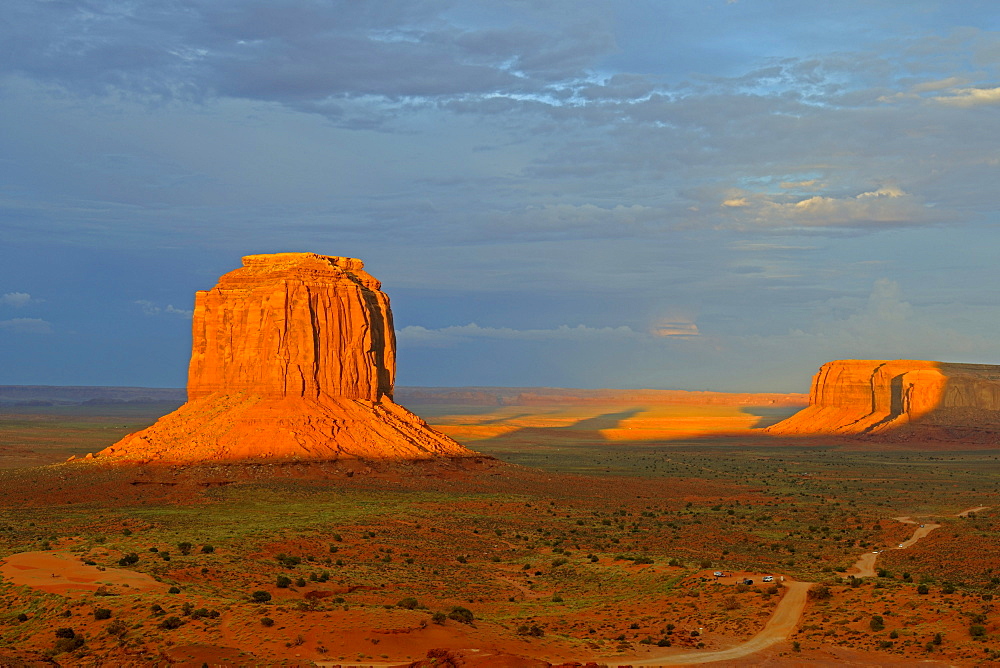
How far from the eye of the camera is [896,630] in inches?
1064

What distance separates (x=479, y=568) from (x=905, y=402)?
123 m

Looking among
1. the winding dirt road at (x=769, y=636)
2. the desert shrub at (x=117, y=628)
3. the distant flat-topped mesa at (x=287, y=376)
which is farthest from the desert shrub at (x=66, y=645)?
the distant flat-topped mesa at (x=287, y=376)

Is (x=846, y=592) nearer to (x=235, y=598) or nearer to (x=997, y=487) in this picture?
(x=235, y=598)

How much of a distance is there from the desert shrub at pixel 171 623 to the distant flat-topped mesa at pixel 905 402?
12868cm

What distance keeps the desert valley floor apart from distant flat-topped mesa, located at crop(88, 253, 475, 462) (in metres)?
2.59

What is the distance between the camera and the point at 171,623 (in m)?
26.0

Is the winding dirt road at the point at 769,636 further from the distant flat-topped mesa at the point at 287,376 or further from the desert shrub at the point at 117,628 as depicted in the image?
the distant flat-topped mesa at the point at 287,376

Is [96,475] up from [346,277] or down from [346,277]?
down

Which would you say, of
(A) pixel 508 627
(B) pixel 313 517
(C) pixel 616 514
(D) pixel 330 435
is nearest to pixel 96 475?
(D) pixel 330 435

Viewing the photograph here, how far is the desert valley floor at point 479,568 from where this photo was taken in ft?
84.0

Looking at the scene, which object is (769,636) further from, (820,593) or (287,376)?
(287,376)

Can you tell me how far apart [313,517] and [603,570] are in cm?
1830

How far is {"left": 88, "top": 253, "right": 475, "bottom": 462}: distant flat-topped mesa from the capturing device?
65562mm

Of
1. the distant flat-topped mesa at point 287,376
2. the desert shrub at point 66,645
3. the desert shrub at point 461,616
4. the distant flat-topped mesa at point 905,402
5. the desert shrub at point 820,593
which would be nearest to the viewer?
the desert shrub at point 66,645
